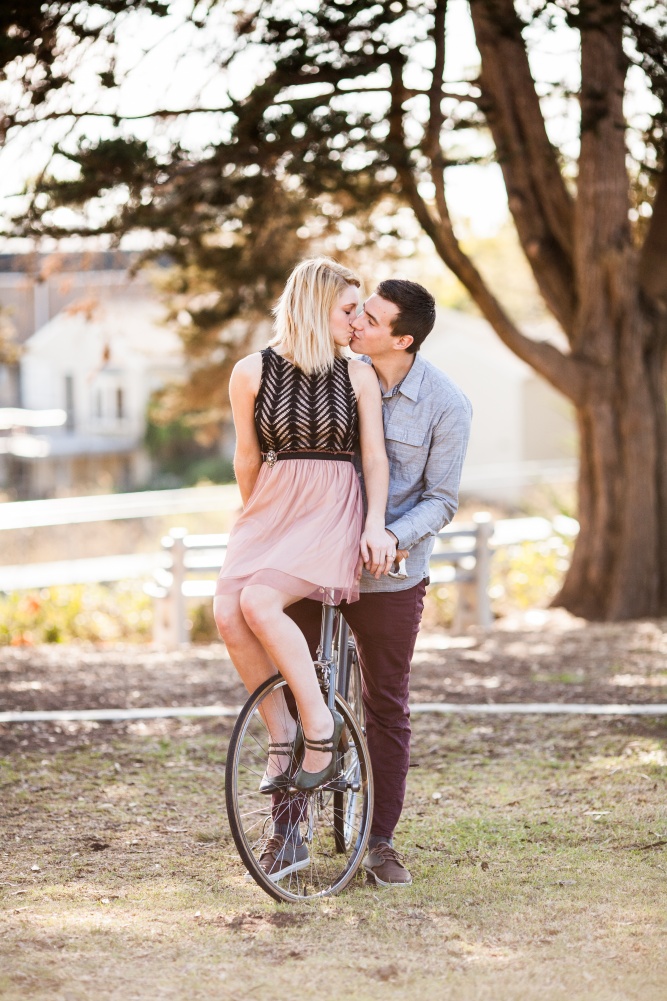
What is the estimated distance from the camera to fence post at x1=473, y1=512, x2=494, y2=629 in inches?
402

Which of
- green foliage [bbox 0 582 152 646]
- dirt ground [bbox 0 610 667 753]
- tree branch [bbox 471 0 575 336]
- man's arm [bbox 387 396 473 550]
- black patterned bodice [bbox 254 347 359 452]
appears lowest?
green foliage [bbox 0 582 152 646]

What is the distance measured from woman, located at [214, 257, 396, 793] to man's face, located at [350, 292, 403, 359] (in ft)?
0.14

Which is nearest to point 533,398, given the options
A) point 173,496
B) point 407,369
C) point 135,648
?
point 173,496

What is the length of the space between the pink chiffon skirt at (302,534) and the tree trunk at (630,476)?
21.0 ft

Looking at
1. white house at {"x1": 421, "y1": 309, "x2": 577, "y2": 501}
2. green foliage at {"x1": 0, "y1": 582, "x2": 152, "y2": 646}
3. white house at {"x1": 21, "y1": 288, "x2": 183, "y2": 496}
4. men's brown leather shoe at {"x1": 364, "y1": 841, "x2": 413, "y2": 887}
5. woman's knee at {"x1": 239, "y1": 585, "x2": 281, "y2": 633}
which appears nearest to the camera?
woman's knee at {"x1": 239, "y1": 585, "x2": 281, "y2": 633}

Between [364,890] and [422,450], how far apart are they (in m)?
1.44

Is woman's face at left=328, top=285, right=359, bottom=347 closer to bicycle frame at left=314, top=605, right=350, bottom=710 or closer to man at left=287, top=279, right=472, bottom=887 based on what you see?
man at left=287, top=279, right=472, bottom=887

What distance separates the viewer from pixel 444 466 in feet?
12.7

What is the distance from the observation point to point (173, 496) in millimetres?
16484

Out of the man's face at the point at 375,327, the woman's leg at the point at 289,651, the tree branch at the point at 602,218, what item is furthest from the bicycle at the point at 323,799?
the tree branch at the point at 602,218

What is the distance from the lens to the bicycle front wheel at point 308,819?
3625 mm

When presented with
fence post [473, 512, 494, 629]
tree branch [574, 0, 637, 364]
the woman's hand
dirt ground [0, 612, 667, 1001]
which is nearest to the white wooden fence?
fence post [473, 512, 494, 629]

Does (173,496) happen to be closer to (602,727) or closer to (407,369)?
(602,727)

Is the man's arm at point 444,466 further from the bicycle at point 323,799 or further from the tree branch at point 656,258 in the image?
the tree branch at point 656,258
